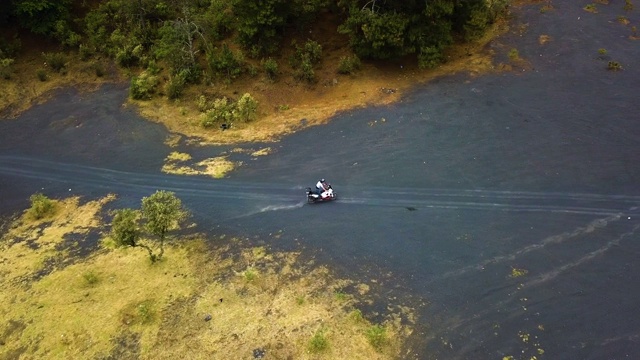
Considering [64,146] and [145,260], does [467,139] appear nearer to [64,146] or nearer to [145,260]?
[145,260]

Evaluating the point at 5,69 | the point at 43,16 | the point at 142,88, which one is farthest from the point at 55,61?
the point at 142,88

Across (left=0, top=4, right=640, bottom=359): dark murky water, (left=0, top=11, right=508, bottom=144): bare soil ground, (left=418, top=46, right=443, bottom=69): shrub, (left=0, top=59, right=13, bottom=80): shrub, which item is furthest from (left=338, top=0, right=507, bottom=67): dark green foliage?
(left=0, top=59, right=13, bottom=80): shrub

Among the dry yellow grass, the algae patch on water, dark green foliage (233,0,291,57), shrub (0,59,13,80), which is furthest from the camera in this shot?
shrub (0,59,13,80)

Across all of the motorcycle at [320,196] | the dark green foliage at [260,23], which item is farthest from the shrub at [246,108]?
the motorcycle at [320,196]

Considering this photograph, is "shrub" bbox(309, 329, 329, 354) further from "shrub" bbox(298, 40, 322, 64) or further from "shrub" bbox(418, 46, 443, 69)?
"shrub" bbox(298, 40, 322, 64)

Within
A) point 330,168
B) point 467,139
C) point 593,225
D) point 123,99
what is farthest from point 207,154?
point 593,225

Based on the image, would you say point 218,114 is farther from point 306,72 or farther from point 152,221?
point 152,221

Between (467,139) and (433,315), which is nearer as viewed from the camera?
(433,315)
